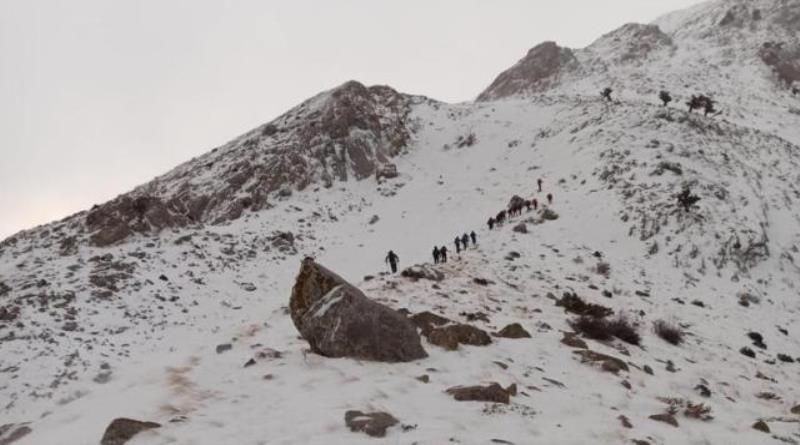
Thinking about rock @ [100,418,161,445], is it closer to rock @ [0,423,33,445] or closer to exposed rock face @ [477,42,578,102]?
rock @ [0,423,33,445]

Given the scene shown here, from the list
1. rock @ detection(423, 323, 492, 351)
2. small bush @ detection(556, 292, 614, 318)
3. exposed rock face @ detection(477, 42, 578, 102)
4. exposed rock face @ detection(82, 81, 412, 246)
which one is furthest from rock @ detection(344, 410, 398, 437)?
exposed rock face @ detection(477, 42, 578, 102)

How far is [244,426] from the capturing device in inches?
384

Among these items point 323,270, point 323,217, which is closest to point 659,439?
point 323,270

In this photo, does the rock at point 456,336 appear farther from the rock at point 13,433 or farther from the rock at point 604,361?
the rock at point 13,433


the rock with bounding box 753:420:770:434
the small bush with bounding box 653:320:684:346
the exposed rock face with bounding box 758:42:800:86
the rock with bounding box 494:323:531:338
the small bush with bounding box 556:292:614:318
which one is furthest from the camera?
the exposed rock face with bounding box 758:42:800:86

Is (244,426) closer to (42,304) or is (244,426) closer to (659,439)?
(659,439)

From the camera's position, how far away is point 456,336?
1494cm

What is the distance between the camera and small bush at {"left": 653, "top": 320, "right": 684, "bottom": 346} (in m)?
19.9

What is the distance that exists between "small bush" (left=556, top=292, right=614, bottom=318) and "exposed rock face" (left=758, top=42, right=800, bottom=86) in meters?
→ 72.6

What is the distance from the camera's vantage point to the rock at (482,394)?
11.4 m

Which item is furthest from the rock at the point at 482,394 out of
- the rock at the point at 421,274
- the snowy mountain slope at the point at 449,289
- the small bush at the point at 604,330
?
the rock at the point at 421,274

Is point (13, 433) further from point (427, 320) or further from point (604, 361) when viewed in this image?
point (604, 361)

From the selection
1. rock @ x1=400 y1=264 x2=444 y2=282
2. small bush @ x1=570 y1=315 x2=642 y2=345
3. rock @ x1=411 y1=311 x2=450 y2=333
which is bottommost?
small bush @ x1=570 y1=315 x2=642 y2=345

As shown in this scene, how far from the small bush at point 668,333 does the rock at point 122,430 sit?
16341 millimetres
